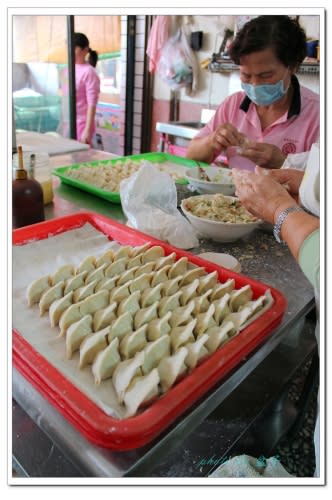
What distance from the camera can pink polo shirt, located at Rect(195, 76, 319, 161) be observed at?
2096mm

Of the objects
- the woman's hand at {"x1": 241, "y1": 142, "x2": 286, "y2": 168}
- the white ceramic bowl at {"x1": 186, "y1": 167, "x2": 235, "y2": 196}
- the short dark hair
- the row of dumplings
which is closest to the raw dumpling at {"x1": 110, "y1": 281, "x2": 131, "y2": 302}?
the row of dumplings

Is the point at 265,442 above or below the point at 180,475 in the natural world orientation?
below

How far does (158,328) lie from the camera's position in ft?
2.68

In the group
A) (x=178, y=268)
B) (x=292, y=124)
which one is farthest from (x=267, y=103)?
(x=178, y=268)

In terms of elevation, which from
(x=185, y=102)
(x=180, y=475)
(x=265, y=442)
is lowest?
(x=265, y=442)

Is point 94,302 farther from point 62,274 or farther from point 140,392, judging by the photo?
point 140,392

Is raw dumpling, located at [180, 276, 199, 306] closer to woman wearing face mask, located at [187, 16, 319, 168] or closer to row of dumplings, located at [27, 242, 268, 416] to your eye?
row of dumplings, located at [27, 242, 268, 416]

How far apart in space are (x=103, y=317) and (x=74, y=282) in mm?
183

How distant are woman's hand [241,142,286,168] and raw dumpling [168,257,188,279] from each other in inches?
39.2

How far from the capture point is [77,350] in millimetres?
811
